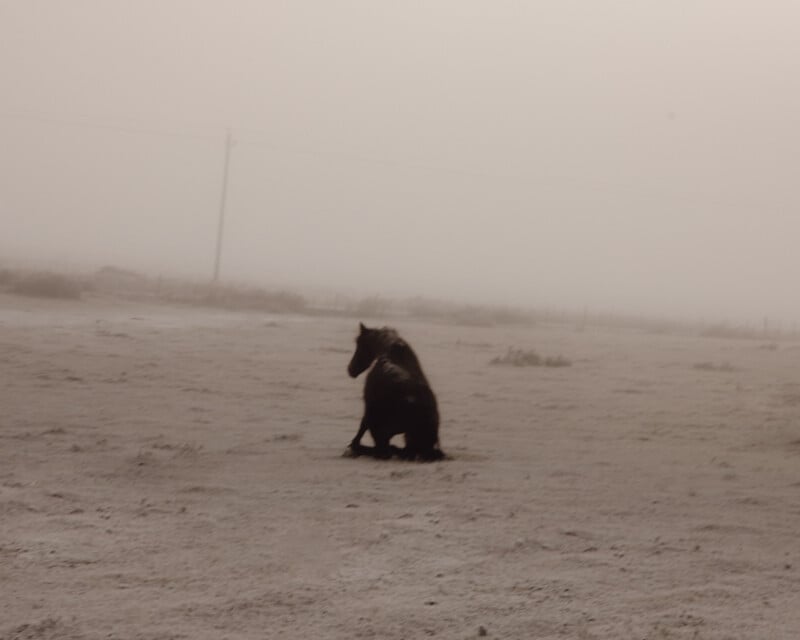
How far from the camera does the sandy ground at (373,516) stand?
16.0 ft

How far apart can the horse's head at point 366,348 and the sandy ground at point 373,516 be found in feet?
2.90

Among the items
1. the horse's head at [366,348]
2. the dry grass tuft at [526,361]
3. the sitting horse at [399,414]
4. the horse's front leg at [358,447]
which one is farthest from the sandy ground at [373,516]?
the dry grass tuft at [526,361]

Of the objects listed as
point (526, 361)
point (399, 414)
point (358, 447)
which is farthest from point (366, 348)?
point (526, 361)

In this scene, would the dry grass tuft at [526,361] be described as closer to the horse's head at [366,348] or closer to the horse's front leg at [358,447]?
the horse's head at [366,348]

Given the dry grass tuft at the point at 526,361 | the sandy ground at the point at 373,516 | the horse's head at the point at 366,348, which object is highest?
the horse's head at the point at 366,348

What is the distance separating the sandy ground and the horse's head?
884 mm

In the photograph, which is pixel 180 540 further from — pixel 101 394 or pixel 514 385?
pixel 514 385

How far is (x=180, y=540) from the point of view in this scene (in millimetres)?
6059

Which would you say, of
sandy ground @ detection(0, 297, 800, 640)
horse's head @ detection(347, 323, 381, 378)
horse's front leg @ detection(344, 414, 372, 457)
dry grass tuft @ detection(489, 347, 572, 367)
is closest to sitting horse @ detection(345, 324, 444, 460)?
horse's front leg @ detection(344, 414, 372, 457)

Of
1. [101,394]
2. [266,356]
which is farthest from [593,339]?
[101,394]

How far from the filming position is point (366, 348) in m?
11.1

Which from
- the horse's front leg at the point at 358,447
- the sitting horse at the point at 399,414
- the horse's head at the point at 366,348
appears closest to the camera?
the sitting horse at the point at 399,414

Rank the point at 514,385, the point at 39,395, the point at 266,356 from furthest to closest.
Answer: the point at 266,356
the point at 514,385
the point at 39,395

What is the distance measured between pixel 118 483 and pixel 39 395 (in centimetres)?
589
